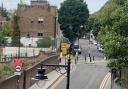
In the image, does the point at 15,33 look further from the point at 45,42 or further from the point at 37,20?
the point at 37,20

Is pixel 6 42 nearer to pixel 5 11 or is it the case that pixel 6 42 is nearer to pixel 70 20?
pixel 70 20

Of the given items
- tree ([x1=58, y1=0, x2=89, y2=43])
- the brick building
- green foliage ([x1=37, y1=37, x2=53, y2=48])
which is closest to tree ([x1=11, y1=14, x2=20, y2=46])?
the brick building

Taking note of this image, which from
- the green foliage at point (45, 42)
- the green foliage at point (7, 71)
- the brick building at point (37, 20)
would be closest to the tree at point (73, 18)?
the brick building at point (37, 20)

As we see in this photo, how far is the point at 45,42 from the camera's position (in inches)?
4031

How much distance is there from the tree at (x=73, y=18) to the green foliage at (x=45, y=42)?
13.0 meters

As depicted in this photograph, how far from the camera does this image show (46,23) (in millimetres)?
109625

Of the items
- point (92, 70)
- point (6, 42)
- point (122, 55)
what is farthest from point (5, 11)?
point (122, 55)

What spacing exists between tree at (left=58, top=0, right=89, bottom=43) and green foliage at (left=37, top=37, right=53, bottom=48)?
42.6 ft

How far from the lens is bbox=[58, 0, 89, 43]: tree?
382ft

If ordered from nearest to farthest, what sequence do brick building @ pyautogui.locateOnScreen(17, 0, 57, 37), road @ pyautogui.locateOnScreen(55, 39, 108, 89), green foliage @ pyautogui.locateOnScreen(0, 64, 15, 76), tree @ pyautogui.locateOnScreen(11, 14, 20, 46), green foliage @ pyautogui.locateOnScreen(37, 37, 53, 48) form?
green foliage @ pyautogui.locateOnScreen(0, 64, 15, 76) < road @ pyautogui.locateOnScreen(55, 39, 108, 89) < tree @ pyautogui.locateOnScreen(11, 14, 20, 46) < green foliage @ pyautogui.locateOnScreen(37, 37, 53, 48) < brick building @ pyautogui.locateOnScreen(17, 0, 57, 37)

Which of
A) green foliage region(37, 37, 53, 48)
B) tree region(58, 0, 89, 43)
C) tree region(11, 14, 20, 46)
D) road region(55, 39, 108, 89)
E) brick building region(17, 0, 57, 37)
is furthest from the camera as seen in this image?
tree region(58, 0, 89, 43)

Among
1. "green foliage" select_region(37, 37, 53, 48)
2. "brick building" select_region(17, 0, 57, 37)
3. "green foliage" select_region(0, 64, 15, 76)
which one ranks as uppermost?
"brick building" select_region(17, 0, 57, 37)

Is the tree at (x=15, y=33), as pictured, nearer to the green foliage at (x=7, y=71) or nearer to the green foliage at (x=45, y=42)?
the green foliage at (x=45, y=42)

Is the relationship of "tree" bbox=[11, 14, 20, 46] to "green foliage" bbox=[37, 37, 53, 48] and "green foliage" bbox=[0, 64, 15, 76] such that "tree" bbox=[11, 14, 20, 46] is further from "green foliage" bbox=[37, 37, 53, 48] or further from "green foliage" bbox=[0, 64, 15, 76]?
"green foliage" bbox=[0, 64, 15, 76]
